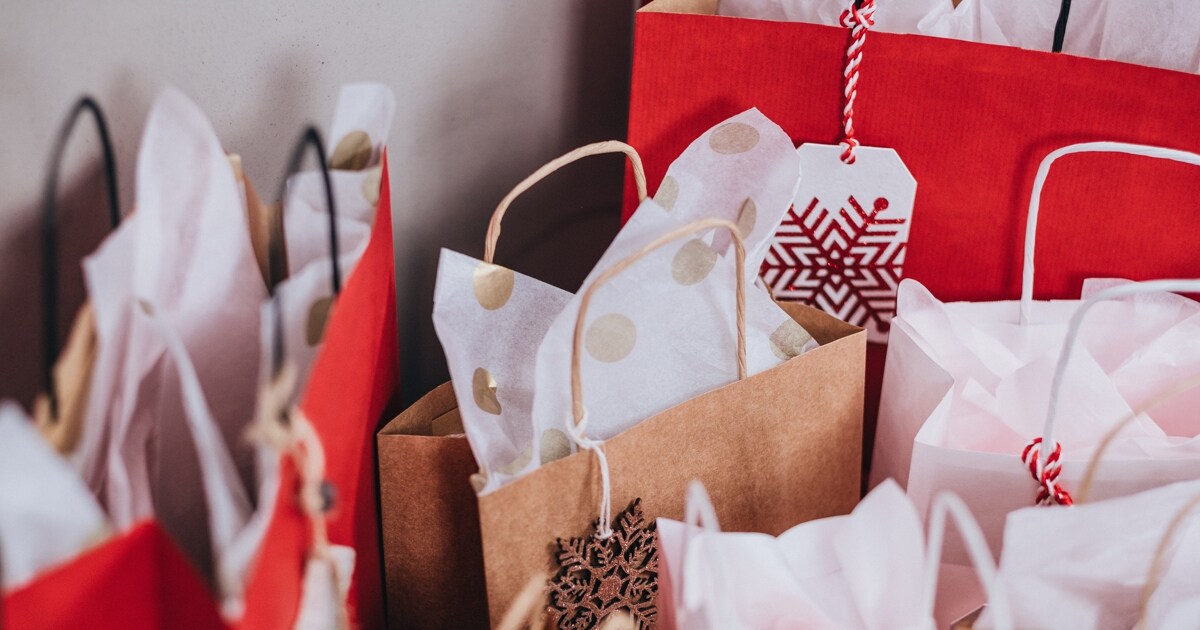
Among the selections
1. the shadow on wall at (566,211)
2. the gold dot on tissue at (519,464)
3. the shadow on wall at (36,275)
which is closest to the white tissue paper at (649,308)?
the gold dot on tissue at (519,464)

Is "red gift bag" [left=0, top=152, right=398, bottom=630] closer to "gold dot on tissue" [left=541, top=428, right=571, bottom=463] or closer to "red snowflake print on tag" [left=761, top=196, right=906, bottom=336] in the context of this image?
"gold dot on tissue" [left=541, top=428, right=571, bottom=463]

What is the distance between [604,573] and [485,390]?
0.48 feet

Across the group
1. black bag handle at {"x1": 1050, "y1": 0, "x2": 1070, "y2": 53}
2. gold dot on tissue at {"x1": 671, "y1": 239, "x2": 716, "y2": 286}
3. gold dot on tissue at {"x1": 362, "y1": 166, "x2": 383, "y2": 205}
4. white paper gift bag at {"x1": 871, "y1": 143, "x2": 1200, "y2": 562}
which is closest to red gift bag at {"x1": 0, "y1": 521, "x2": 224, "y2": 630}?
gold dot on tissue at {"x1": 362, "y1": 166, "x2": 383, "y2": 205}

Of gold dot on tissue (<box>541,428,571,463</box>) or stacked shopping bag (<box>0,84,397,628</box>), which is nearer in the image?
stacked shopping bag (<box>0,84,397,628</box>)

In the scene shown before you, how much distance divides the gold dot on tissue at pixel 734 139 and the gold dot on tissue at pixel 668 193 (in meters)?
0.04

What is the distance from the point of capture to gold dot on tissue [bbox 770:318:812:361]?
2.10 feet

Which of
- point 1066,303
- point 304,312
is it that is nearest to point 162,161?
point 304,312

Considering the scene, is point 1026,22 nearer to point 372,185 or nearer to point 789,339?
point 789,339

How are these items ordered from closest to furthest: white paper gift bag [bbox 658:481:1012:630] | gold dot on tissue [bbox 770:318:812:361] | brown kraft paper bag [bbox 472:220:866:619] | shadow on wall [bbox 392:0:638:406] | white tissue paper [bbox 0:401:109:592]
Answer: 1. white tissue paper [bbox 0:401:109:592]
2. white paper gift bag [bbox 658:481:1012:630]
3. brown kraft paper bag [bbox 472:220:866:619]
4. gold dot on tissue [bbox 770:318:812:361]
5. shadow on wall [bbox 392:0:638:406]

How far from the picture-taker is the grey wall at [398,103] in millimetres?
460

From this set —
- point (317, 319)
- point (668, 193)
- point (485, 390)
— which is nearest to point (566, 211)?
point (668, 193)

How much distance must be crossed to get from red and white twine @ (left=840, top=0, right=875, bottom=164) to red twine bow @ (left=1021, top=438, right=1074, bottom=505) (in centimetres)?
28

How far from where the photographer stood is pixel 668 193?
2.14ft

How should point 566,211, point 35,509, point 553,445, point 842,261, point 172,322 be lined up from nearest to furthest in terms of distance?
1. point 35,509
2. point 172,322
3. point 553,445
4. point 842,261
5. point 566,211
